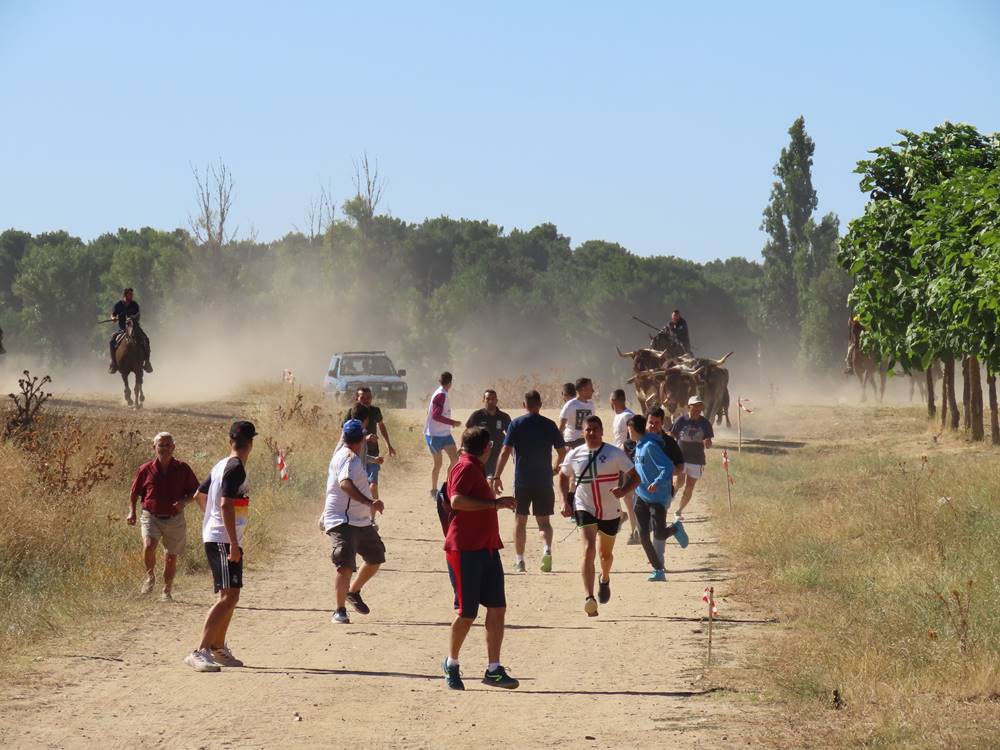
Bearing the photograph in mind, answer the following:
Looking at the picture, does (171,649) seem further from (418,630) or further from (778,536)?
(778,536)

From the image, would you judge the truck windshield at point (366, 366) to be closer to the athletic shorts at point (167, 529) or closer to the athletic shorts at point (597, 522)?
the athletic shorts at point (167, 529)

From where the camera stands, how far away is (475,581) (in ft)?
33.5

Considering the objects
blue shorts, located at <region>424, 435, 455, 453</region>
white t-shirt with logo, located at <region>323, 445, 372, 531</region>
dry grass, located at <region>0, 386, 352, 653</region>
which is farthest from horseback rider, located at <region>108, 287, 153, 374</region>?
white t-shirt with logo, located at <region>323, 445, 372, 531</region>

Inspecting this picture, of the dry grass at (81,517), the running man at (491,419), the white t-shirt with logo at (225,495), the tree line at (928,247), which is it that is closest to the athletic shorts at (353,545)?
the white t-shirt with logo at (225,495)

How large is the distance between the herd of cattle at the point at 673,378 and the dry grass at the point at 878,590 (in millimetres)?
4000

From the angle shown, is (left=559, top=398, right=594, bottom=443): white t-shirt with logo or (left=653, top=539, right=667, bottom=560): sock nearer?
(left=653, top=539, right=667, bottom=560): sock

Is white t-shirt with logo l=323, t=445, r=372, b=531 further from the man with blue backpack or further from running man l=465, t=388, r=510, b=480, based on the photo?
running man l=465, t=388, r=510, b=480

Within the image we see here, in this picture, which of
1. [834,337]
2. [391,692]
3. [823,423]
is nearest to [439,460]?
[391,692]

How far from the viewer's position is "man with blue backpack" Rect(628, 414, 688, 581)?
15266mm

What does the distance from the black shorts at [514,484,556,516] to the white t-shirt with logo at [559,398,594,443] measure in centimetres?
214

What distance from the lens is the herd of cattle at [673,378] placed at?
3100 cm

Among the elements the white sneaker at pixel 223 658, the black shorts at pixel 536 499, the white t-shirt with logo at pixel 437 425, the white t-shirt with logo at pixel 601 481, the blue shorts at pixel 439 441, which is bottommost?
the white sneaker at pixel 223 658

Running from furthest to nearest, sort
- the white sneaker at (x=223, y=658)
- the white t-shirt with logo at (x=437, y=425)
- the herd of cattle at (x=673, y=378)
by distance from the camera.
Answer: the herd of cattle at (x=673, y=378) → the white t-shirt with logo at (x=437, y=425) → the white sneaker at (x=223, y=658)

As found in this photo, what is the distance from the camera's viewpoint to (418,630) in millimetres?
12875
